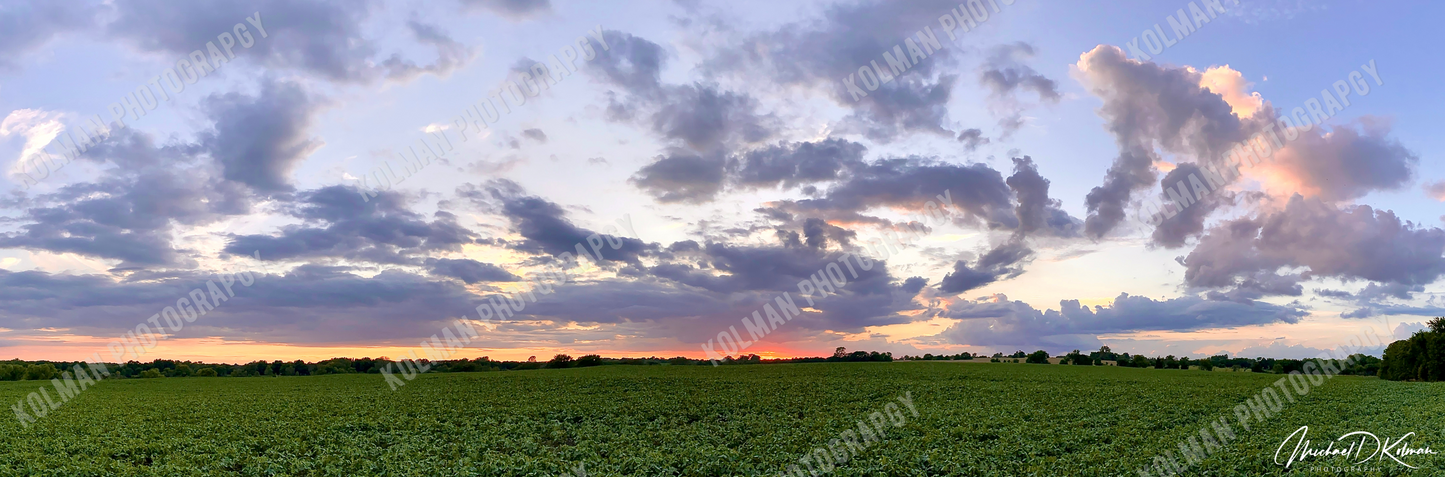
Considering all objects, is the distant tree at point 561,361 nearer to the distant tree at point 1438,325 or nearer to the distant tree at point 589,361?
the distant tree at point 589,361

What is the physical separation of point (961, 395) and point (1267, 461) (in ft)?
99.7

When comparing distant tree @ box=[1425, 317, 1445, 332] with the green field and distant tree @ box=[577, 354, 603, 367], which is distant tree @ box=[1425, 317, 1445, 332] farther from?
distant tree @ box=[577, 354, 603, 367]

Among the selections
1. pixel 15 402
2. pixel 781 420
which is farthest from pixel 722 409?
pixel 15 402

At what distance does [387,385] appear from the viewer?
7425cm
